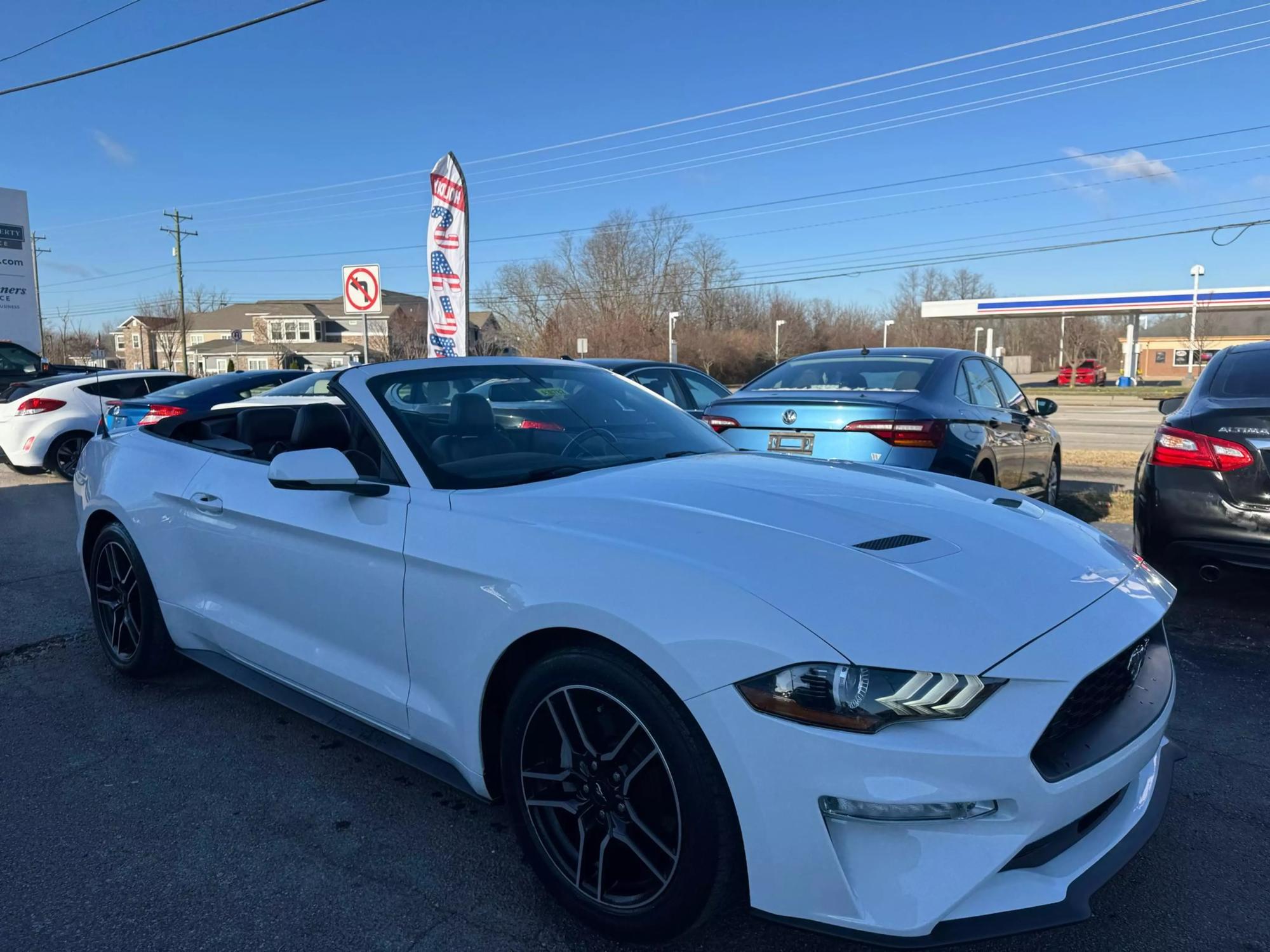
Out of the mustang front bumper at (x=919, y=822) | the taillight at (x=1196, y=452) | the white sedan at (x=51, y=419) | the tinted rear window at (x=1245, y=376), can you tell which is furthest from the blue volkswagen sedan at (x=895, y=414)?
the white sedan at (x=51, y=419)

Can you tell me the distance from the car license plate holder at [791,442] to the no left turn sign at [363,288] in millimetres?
9586

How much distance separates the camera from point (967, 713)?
1856 mm

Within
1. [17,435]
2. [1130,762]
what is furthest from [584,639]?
[17,435]

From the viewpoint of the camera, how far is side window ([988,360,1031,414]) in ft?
24.5

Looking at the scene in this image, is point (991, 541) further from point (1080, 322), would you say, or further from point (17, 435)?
point (1080, 322)

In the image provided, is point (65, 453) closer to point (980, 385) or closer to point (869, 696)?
point (980, 385)

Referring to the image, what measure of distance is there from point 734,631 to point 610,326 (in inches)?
2220

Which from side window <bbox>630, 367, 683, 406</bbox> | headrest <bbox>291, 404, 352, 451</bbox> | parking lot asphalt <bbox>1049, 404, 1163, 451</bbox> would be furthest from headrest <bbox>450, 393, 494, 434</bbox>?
parking lot asphalt <bbox>1049, 404, 1163, 451</bbox>

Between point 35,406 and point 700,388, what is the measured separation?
8.35m

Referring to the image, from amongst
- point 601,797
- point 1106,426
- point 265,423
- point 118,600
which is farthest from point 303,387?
point 1106,426

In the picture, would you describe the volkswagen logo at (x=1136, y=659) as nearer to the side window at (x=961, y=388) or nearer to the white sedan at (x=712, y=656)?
the white sedan at (x=712, y=656)

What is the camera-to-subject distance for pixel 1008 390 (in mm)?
7695

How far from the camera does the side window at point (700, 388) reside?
32.4 feet

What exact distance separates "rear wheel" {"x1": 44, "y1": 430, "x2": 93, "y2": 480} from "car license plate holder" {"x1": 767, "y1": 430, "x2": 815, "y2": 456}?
9.61 metres
